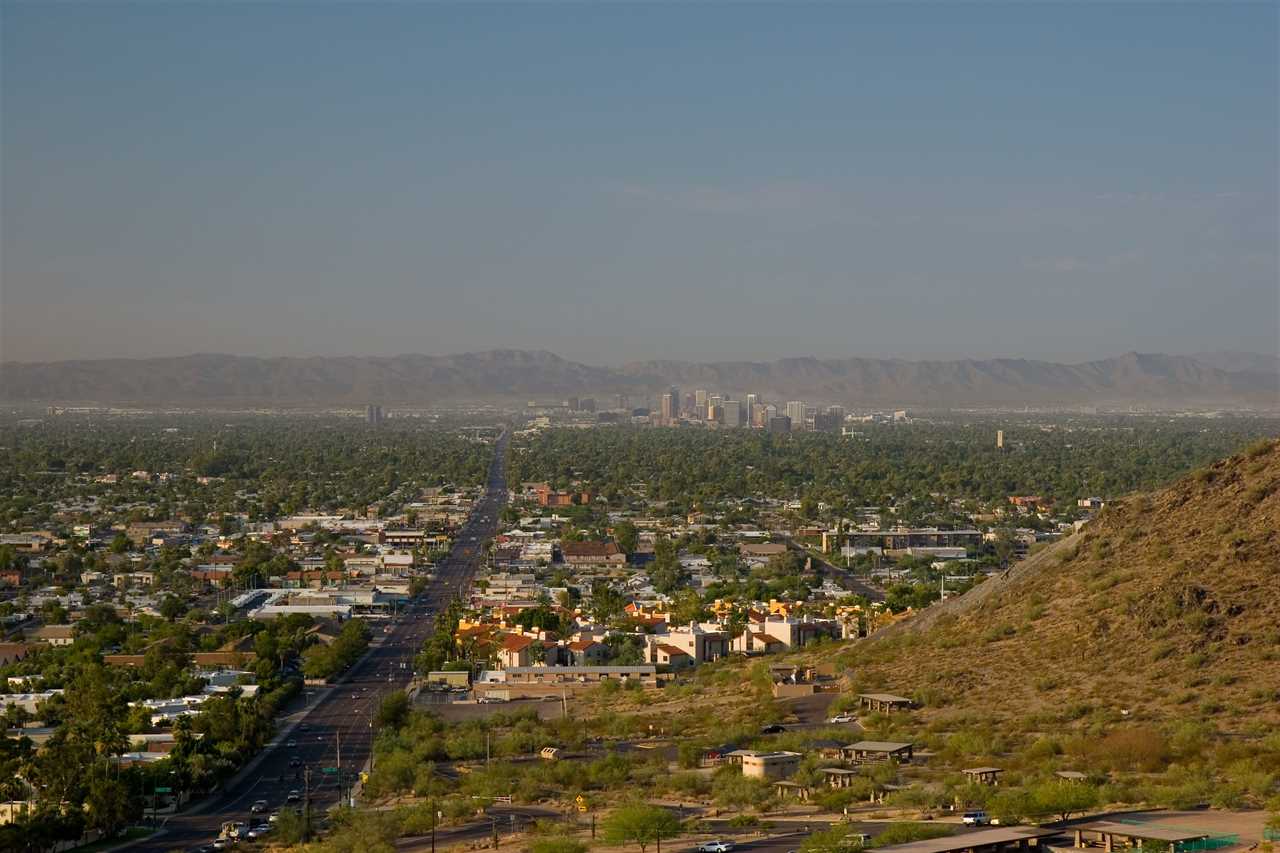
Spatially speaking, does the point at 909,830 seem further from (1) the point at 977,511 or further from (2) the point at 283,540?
(1) the point at 977,511

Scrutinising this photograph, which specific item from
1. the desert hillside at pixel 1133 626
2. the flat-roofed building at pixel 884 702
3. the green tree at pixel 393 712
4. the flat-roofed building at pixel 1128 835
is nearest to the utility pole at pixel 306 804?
the green tree at pixel 393 712

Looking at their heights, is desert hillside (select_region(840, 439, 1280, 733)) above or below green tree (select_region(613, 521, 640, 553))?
above

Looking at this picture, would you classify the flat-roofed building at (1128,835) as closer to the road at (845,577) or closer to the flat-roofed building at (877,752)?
the flat-roofed building at (877,752)

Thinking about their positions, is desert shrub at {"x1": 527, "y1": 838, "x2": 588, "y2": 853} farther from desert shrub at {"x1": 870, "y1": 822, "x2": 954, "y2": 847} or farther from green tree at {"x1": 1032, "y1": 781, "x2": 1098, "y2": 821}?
green tree at {"x1": 1032, "y1": 781, "x2": 1098, "y2": 821}

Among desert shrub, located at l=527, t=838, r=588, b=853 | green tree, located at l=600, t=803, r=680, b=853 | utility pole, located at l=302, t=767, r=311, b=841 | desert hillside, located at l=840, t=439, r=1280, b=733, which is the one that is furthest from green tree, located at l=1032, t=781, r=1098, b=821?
utility pole, located at l=302, t=767, r=311, b=841

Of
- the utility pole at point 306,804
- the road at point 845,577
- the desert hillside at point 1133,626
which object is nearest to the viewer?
the utility pole at point 306,804

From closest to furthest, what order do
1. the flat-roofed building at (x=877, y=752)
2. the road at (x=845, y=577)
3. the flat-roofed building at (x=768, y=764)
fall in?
1. the flat-roofed building at (x=768, y=764)
2. the flat-roofed building at (x=877, y=752)
3. the road at (x=845, y=577)

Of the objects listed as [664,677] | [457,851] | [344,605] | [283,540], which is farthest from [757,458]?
[457,851]
